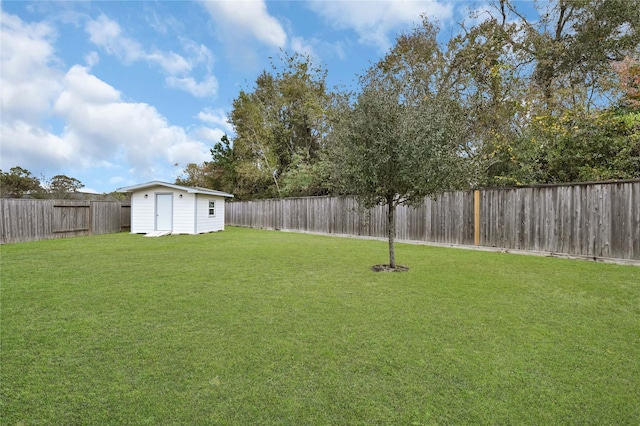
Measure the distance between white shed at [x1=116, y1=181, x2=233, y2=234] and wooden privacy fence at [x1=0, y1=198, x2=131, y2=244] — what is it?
1.02 m

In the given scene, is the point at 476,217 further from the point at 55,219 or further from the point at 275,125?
the point at 275,125

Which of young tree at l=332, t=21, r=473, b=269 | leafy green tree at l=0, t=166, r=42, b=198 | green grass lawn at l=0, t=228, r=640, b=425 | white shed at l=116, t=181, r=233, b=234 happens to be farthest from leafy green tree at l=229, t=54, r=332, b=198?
green grass lawn at l=0, t=228, r=640, b=425

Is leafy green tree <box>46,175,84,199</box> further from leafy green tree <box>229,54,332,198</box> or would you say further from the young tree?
the young tree

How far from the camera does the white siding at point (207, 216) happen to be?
1522cm

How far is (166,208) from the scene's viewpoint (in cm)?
1508

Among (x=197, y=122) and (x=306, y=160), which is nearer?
(x=197, y=122)

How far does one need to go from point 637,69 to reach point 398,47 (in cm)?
1012

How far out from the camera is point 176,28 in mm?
Answer: 10289

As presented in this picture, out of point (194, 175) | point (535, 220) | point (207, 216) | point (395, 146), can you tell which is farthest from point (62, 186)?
point (535, 220)

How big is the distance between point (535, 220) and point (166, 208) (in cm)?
1452

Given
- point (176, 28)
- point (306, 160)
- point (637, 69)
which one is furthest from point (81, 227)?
point (637, 69)

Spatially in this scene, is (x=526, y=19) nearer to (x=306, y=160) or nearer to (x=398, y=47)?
(x=398, y=47)

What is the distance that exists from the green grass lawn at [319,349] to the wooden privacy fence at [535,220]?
5.21ft

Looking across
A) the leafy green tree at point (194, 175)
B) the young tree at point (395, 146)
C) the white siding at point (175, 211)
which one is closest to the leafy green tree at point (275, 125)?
the leafy green tree at point (194, 175)
